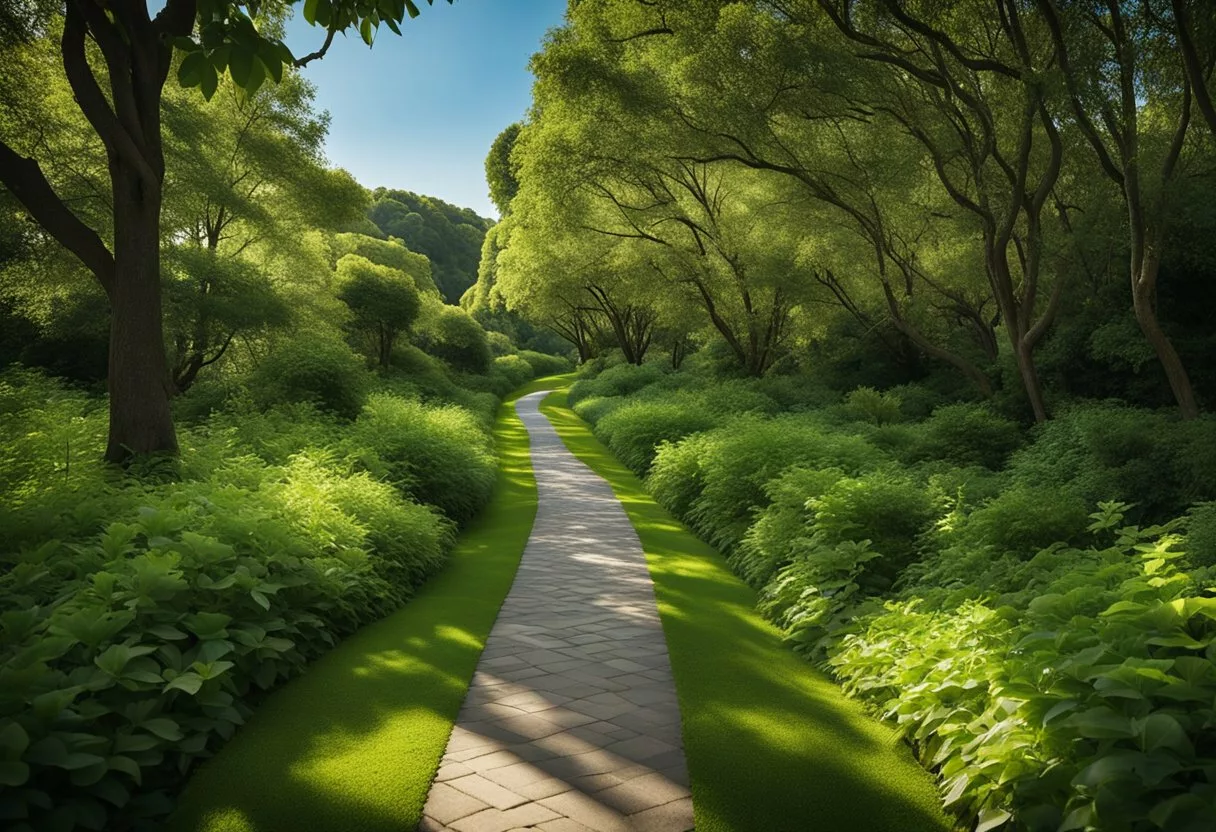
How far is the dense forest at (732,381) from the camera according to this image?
11.8ft

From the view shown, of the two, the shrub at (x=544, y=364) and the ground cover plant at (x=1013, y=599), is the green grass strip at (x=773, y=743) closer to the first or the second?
the ground cover plant at (x=1013, y=599)

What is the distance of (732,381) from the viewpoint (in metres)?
23.8

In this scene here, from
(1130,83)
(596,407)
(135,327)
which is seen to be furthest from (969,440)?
(596,407)

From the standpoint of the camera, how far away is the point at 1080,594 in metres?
4.04

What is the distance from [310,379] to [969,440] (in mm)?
12422

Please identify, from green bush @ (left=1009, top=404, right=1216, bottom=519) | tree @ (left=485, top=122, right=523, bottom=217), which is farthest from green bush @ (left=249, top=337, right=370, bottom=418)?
tree @ (left=485, top=122, right=523, bottom=217)

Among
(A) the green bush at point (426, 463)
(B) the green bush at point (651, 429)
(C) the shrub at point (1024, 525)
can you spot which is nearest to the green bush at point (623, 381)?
(B) the green bush at point (651, 429)

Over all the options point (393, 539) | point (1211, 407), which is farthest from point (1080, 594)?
point (1211, 407)

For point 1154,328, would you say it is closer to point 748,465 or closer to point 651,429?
point 748,465

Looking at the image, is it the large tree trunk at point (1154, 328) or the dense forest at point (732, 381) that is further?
the large tree trunk at point (1154, 328)

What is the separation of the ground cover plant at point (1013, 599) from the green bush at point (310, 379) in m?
7.13

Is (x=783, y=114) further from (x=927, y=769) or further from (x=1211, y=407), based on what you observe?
(x=927, y=769)

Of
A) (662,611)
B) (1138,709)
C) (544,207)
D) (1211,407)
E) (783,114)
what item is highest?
(783,114)

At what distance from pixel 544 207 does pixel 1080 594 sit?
664 inches
